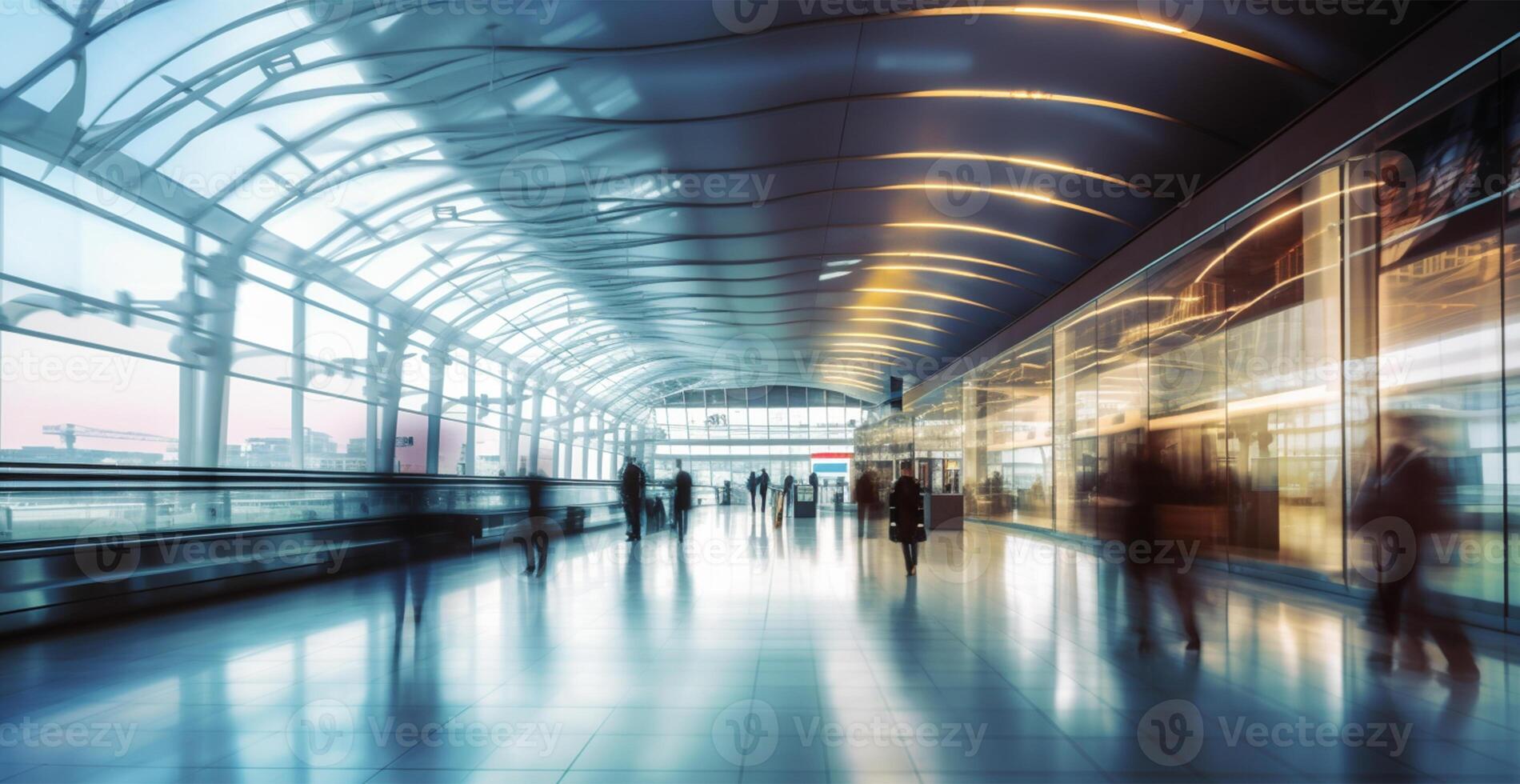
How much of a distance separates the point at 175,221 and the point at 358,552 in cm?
724

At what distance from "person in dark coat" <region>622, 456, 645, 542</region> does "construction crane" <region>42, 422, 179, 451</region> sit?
26.4 feet

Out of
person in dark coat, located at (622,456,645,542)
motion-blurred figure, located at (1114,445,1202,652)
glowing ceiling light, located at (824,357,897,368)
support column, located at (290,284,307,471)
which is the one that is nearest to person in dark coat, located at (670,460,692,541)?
person in dark coat, located at (622,456,645,542)

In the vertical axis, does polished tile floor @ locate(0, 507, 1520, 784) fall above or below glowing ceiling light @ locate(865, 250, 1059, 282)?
below

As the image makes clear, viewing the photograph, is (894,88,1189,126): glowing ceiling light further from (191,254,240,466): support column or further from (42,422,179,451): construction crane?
(42,422,179,451): construction crane

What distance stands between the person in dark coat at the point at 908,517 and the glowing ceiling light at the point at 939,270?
8.19 meters

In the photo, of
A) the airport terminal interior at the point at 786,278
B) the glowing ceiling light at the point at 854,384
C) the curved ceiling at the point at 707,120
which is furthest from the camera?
the glowing ceiling light at the point at 854,384

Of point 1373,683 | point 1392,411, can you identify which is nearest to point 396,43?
point 1373,683

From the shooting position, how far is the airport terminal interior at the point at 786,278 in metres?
4.66

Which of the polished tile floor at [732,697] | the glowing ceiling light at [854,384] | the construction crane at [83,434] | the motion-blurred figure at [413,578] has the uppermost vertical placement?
the glowing ceiling light at [854,384]

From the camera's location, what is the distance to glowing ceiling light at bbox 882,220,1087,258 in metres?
16.7

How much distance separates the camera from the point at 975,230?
17.0m

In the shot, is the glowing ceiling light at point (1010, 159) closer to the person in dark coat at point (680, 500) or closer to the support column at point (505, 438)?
the person in dark coat at point (680, 500)

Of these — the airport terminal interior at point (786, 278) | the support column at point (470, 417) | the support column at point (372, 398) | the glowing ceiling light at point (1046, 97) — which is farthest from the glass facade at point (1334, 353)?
the support column at point (470, 417)

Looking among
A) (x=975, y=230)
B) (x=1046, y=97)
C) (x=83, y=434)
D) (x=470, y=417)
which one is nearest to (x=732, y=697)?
(x=1046, y=97)
